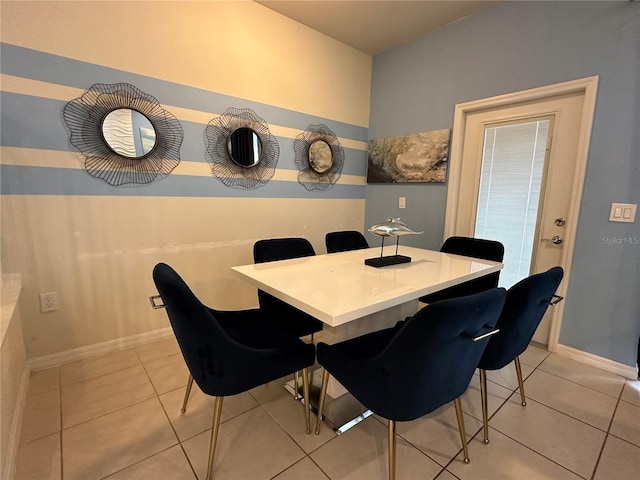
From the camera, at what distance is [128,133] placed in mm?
1983

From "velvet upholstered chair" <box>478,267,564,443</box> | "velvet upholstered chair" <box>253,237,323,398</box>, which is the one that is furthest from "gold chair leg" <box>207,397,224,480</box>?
"velvet upholstered chair" <box>478,267,564,443</box>

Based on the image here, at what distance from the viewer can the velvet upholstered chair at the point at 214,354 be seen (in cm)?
103

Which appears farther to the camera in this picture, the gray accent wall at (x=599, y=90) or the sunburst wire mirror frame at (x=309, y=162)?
the sunburst wire mirror frame at (x=309, y=162)

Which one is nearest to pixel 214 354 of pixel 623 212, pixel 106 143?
pixel 106 143

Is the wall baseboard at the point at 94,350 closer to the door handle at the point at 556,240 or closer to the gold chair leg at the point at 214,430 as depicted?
the gold chair leg at the point at 214,430

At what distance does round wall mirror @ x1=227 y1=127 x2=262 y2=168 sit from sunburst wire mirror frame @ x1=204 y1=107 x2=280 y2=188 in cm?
2

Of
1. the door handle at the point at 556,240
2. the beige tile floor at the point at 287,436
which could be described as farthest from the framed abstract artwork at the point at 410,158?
the beige tile floor at the point at 287,436

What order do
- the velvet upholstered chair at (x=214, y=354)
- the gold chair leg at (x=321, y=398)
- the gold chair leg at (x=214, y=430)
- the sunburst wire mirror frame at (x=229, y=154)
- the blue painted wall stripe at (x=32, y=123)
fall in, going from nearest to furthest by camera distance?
the velvet upholstered chair at (x=214, y=354) < the gold chair leg at (x=214, y=430) < the gold chair leg at (x=321, y=398) < the blue painted wall stripe at (x=32, y=123) < the sunburst wire mirror frame at (x=229, y=154)

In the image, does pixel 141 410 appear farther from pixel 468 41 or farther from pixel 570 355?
pixel 468 41

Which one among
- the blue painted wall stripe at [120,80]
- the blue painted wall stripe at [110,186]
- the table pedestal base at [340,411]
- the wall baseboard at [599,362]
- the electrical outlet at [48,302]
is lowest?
the table pedestal base at [340,411]

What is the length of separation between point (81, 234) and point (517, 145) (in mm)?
3267

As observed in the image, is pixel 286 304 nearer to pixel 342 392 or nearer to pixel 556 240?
pixel 342 392

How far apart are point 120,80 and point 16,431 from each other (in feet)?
6.63

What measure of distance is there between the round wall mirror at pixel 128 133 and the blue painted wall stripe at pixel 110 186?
0.76 feet
